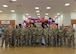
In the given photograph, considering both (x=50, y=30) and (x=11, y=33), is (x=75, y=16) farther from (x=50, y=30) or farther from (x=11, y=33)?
(x=11, y=33)

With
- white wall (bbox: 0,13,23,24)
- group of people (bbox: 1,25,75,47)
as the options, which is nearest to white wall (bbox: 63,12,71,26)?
white wall (bbox: 0,13,23,24)

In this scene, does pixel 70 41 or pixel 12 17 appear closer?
Answer: pixel 70 41

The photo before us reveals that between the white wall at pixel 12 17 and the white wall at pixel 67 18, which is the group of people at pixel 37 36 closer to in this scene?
the white wall at pixel 67 18

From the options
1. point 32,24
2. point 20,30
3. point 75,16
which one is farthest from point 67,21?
point 20,30

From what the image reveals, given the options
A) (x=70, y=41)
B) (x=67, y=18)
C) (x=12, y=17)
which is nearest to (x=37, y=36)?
(x=70, y=41)

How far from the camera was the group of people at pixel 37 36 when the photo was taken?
954cm

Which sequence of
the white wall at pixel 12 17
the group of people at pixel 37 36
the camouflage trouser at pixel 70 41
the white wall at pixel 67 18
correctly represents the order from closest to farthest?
the camouflage trouser at pixel 70 41 → the group of people at pixel 37 36 → the white wall at pixel 67 18 → the white wall at pixel 12 17

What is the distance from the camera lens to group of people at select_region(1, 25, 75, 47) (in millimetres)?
9539

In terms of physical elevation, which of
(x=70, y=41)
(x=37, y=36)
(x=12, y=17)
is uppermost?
(x=12, y=17)

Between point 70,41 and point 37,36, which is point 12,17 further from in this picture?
point 70,41

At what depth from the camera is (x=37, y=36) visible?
32.7 ft

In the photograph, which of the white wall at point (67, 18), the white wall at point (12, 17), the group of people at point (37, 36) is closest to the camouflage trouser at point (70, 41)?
the group of people at point (37, 36)

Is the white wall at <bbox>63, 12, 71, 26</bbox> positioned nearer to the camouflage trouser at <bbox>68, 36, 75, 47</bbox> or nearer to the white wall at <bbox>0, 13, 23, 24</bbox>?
the white wall at <bbox>0, 13, 23, 24</bbox>

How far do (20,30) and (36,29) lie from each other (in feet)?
3.58
